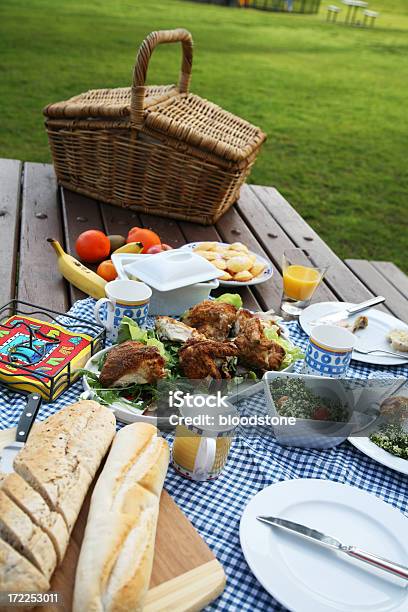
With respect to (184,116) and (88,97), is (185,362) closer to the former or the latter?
(184,116)

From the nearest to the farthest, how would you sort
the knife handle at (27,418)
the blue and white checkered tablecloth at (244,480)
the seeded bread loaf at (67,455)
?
the seeded bread loaf at (67,455) → the blue and white checkered tablecloth at (244,480) → the knife handle at (27,418)

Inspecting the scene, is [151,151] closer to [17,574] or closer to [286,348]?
[286,348]

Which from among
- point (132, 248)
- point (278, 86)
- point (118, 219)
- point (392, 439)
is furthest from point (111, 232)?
point (278, 86)

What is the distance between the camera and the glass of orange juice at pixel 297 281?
2502 mm

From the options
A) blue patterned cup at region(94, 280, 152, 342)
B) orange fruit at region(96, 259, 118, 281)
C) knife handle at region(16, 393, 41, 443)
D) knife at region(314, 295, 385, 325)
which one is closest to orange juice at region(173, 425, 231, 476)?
knife handle at region(16, 393, 41, 443)

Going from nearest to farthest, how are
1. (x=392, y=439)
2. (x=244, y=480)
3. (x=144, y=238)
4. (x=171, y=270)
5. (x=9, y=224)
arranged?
(x=244, y=480)
(x=392, y=439)
(x=171, y=270)
(x=144, y=238)
(x=9, y=224)

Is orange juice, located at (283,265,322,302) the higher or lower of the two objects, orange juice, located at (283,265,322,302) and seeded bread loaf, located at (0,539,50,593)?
the lower

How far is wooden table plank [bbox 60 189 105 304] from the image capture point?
120 inches

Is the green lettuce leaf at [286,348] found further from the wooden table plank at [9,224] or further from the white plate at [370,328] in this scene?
the wooden table plank at [9,224]

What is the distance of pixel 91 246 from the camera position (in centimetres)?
276

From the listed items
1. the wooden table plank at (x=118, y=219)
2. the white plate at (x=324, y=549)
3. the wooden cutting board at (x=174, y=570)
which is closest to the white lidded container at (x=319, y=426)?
the white plate at (x=324, y=549)

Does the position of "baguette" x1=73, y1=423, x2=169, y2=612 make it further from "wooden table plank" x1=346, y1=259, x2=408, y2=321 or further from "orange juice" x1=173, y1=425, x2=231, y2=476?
"wooden table plank" x1=346, y1=259, x2=408, y2=321

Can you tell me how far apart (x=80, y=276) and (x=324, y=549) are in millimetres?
1505

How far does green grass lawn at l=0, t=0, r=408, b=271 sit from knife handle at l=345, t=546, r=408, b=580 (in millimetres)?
4580
